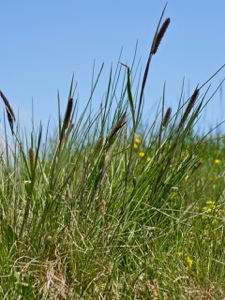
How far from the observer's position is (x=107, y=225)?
246 centimetres

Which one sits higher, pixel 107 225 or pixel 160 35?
pixel 160 35

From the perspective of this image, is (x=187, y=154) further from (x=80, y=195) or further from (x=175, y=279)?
(x=175, y=279)

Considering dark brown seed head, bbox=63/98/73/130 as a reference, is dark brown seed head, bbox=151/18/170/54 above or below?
above

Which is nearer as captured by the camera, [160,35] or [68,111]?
[68,111]

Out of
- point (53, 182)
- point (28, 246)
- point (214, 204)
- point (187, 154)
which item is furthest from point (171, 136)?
point (28, 246)

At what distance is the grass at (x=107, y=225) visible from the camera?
217 cm

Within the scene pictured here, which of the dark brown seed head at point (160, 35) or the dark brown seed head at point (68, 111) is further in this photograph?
the dark brown seed head at point (160, 35)

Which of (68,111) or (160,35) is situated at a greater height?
(160,35)

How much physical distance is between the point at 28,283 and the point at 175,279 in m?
0.49

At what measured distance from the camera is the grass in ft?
7.12

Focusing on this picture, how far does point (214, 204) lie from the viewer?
2891 mm

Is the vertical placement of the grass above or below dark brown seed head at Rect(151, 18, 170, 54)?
below

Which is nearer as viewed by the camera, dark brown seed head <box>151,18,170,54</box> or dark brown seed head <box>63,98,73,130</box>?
dark brown seed head <box>63,98,73,130</box>

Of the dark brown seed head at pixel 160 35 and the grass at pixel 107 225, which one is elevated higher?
the dark brown seed head at pixel 160 35
